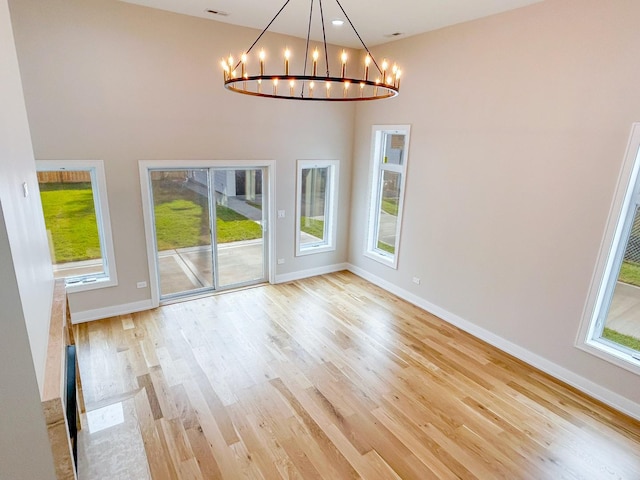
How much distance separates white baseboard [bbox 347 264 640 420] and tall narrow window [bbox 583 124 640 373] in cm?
36

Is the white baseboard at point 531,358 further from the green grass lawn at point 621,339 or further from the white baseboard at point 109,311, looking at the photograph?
the white baseboard at point 109,311

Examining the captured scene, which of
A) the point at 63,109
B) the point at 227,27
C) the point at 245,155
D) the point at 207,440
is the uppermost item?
the point at 227,27

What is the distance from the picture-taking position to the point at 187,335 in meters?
4.44

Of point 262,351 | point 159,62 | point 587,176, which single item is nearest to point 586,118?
point 587,176

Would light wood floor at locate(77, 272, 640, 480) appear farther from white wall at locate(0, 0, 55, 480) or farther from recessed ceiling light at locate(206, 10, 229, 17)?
recessed ceiling light at locate(206, 10, 229, 17)

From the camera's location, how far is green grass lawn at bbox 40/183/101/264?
13.9 feet

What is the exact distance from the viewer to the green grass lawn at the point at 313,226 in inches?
248

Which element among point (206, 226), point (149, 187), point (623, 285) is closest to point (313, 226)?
point (206, 226)

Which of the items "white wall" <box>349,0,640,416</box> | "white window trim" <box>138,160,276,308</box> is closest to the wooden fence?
"white window trim" <box>138,160,276,308</box>

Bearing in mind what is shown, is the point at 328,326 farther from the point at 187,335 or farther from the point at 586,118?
the point at 586,118

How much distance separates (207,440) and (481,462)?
2176mm

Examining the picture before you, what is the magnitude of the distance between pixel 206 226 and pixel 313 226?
1.91 meters

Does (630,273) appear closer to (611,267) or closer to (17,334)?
(611,267)

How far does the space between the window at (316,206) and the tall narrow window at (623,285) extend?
155 inches
